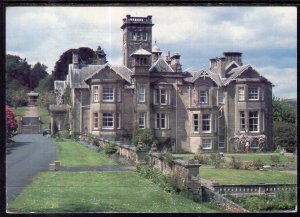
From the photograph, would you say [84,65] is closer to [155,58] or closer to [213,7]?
[155,58]

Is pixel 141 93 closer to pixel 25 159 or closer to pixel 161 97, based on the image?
pixel 161 97

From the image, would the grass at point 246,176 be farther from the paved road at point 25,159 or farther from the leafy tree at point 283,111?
the paved road at point 25,159

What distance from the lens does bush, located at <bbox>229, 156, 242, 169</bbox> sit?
6.73 meters

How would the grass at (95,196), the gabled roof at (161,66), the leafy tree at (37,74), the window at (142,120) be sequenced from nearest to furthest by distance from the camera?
the grass at (95,196) → the leafy tree at (37,74) → the gabled roof at (161,66) → the window at (142,120)

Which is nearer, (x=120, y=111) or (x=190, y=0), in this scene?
(x=190, y=0)

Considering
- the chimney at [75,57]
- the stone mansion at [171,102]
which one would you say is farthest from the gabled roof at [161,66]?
the chimney at [75,57]

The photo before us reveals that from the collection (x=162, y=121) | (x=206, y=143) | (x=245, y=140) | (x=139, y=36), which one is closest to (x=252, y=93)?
Answer: (x=245, y=140)

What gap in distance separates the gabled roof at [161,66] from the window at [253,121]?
2.56ft

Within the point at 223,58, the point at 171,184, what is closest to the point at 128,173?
the point at 171,184

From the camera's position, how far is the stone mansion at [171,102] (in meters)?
6.70

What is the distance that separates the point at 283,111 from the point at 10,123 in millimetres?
2280

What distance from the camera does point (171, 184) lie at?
665cm

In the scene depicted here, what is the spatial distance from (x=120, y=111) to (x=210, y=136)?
0.80 m

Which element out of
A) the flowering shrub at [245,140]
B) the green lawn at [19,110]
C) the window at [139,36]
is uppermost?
the window at [139,36]
